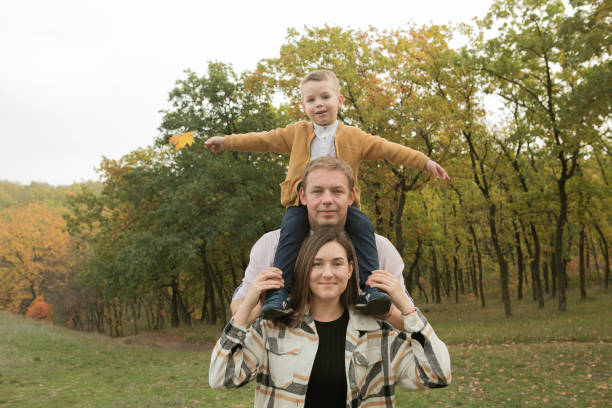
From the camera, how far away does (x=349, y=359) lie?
8.16 feet

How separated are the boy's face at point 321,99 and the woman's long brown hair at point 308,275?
121cm

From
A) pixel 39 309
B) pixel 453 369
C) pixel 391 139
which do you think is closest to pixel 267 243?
pixel 453 369

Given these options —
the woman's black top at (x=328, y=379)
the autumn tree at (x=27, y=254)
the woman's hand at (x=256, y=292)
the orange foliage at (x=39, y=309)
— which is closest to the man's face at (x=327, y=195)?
the woman's hand at (x=256, y=292)

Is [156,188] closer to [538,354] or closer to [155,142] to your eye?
[155,142]

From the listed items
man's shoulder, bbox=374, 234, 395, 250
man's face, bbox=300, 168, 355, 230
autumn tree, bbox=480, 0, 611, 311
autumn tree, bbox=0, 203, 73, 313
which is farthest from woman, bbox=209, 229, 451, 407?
autumn tree, bbox=0, 203, 73, 313

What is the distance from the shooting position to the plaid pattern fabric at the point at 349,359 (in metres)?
2.39

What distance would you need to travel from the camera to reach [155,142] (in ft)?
86.3

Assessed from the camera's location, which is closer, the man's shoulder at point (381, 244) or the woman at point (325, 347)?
the woman at point (325, 347)

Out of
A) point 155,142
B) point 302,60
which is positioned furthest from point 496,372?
point 155,142

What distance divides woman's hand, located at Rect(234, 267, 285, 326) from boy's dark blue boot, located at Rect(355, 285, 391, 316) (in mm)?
463

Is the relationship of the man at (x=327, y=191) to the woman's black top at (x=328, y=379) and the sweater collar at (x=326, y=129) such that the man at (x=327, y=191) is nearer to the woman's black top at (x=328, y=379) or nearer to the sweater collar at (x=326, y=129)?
the woman's black top at (x=328, y=379)

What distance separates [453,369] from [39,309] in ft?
167

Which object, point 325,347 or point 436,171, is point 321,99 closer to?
point 436,171

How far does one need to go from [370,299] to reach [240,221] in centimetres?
2018
